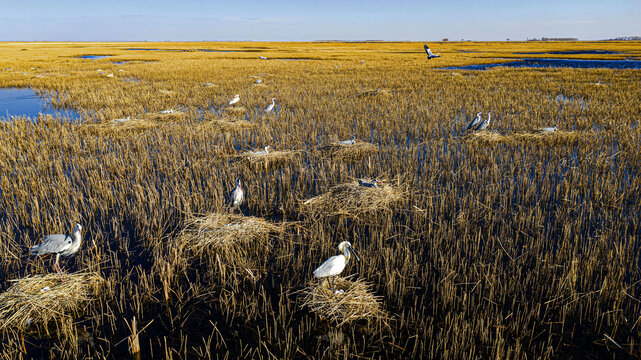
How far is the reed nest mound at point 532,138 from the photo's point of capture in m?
9.37

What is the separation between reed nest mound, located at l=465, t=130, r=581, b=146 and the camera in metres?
9.37

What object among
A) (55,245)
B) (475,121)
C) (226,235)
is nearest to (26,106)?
(55,245)

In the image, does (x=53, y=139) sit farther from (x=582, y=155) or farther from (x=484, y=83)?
(x=484, y=83)

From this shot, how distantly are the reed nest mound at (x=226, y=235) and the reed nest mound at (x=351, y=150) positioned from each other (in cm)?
381

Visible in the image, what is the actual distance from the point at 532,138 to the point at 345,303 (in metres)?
8.79

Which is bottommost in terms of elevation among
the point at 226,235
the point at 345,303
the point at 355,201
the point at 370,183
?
the point at 345,303

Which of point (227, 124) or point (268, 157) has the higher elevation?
point (227, 124)

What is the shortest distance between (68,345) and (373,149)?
745cm

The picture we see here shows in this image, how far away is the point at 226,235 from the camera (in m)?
4.93

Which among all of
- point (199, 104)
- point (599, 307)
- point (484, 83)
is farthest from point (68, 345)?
point (484, 83)

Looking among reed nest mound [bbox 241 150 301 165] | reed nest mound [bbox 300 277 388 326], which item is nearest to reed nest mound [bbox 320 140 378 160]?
reed nest mound [bbox 241 150 301 165]

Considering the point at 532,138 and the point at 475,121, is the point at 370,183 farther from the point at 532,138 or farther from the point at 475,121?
the point at 532,138

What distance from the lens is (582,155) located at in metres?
8.14

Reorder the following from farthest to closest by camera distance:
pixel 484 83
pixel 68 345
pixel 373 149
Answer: pixel 484 83 < pixel 373 149 < pixel 68 345
